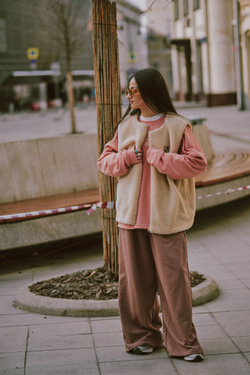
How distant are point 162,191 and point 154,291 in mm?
664

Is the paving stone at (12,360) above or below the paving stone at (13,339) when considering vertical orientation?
below

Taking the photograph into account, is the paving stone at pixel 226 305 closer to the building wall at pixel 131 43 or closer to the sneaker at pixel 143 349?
the sneaker at pixel 143 349

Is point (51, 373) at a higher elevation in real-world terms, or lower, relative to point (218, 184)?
lower

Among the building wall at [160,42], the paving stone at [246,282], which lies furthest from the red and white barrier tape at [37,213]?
the building wall at [160,42]

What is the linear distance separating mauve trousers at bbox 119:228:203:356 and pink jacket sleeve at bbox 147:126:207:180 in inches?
14.8

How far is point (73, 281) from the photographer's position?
441 centimetres

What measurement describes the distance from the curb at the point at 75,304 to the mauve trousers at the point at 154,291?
62 cm

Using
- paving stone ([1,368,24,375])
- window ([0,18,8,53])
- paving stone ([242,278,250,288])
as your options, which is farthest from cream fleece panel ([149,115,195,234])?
window ([0,18,8,53])

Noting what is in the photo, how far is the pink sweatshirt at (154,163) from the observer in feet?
9.55

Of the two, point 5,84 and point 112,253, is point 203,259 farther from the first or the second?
point 5,84

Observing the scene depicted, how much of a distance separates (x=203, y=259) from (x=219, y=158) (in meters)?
3.79

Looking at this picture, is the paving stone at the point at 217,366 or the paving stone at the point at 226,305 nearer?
the paving stone at the point at 217,366

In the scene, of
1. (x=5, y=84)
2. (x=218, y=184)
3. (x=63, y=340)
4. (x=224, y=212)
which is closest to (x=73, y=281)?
(x=63, y=340)

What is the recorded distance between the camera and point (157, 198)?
3004mm
